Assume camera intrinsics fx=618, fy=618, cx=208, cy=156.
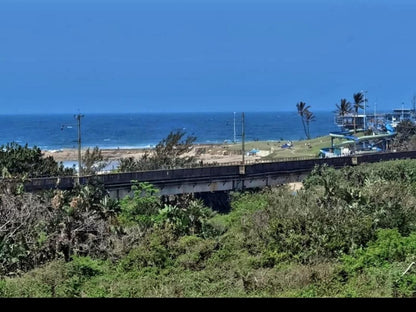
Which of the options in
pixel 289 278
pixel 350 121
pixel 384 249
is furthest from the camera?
pixel 350 121

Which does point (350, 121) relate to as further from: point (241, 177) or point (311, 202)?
point (311, 202)

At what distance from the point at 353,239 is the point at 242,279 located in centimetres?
630

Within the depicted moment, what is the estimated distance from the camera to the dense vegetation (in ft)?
58.0

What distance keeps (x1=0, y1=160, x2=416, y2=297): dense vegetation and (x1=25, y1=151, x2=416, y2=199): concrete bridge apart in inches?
384

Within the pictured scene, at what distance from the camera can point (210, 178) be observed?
4525 centimetres

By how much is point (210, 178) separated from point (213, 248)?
21.6 metres

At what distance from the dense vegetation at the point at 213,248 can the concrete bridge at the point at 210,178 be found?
9.76 metres

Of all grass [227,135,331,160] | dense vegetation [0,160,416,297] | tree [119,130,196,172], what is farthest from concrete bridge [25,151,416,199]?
grass [227,135,331,160]

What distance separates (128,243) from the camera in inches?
958

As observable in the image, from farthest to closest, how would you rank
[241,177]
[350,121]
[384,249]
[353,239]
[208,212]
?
[350,121] < [241,177] < [208,212] < [353,239] < [384,249]

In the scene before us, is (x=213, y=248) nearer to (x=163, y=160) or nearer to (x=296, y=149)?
(x=163, y=160)

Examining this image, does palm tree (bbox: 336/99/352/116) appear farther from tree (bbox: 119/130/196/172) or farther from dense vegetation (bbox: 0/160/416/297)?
dense vegetation (bbox: 0/160/416/297)

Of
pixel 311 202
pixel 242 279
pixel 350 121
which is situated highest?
pixel 350 121

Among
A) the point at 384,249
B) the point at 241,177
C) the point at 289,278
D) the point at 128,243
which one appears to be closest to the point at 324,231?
the point at 384,249
